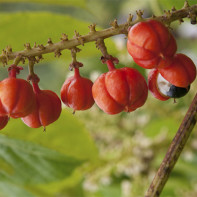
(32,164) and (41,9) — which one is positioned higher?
(41,9)

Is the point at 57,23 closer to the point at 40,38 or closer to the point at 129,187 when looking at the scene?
the point at 40,38

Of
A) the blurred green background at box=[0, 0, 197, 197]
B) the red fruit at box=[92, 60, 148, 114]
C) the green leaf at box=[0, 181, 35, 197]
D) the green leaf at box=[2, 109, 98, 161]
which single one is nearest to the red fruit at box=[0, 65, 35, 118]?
the red fruit at box=[92, 60, 148, 114]

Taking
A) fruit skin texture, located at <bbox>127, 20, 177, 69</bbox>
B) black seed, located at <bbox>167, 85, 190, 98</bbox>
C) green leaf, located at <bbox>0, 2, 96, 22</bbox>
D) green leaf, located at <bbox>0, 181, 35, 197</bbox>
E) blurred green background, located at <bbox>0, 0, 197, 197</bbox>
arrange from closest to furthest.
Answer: fruit skin texture, located at <bbox>127, 20, 177, 69</bbox> < black seed, located at <bbox>167, 85, 190, 98</bbox> < blurred green background, located at <bbox>0, 0, 197, 197</bbox> < green leaf, located at <bbox>0, 181, 35, 197</bbox> < green leaf, located at <bbox>0, 2, 96, 22</bbox>

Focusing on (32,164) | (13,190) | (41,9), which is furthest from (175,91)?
(41,9)

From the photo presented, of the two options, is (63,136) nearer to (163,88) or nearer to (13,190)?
(13,190)

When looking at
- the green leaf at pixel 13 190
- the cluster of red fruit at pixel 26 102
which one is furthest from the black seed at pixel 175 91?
the green leaf at pixel 13 190

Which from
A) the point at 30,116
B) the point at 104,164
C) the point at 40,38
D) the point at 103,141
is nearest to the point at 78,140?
the point at 104,164

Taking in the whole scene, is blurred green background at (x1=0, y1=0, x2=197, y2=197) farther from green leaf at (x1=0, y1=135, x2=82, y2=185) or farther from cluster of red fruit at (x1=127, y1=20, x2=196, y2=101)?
cluster of red fruit at (x1=127, y1=20, x2=196, y2=101)
